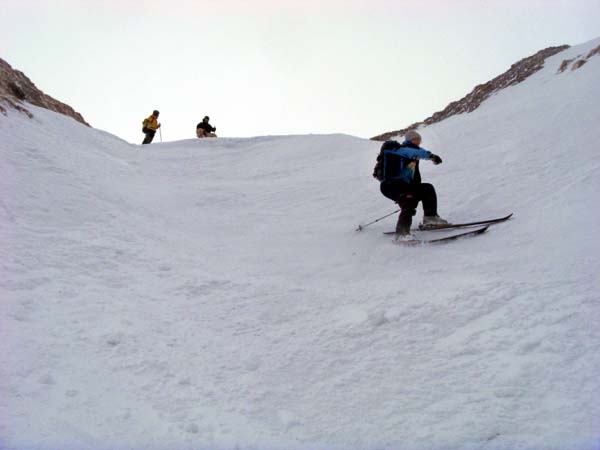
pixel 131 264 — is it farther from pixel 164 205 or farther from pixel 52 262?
pixel 164 205

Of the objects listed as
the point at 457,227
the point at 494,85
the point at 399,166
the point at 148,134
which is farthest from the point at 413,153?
the point at 494,85

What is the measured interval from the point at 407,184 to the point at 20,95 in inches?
430

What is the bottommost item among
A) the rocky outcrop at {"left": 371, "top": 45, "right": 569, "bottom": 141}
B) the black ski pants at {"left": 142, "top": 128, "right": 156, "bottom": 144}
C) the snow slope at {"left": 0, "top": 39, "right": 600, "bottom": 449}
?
the snow slope at {"left": 0, "top": 39, "right": 600, "bottom": 449}

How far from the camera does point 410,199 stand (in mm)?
6836

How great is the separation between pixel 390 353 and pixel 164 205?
6.44 meters

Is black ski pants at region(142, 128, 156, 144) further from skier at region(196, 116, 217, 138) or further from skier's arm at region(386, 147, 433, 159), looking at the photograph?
skier's arm at region(386, 147, 433, 159)

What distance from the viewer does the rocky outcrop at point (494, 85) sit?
886 inches

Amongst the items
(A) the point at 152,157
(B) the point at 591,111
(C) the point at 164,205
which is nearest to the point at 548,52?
(B) the point at 591,111

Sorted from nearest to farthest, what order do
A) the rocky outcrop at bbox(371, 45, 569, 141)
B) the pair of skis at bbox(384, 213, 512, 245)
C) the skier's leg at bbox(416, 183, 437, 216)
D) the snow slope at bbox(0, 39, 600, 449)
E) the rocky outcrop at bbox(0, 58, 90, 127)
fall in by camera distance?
1. the snow slope at bbox(0, 39, 600, 449)
2. the pair of skis at bbox(384, 213, 512, 245)
3. the skier's leg at bbox(416, 183, 437, 216)
4. the rocky outcrop at bbox(0, 58, 90, 127)
5. the rocky outcrop at bbox(371, 45, 569, 141)

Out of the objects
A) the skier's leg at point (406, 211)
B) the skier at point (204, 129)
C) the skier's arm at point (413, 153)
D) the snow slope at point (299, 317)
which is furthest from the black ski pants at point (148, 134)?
the skier's leg at point (406, 211)

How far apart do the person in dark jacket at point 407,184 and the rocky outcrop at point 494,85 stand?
647 inches

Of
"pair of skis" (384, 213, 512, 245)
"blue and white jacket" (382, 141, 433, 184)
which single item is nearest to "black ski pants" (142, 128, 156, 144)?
"blue and white jacket" (382, 141, 433, 184)

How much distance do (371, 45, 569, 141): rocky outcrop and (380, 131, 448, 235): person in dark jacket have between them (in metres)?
16.4

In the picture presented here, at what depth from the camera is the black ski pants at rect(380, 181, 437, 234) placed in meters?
6.75
